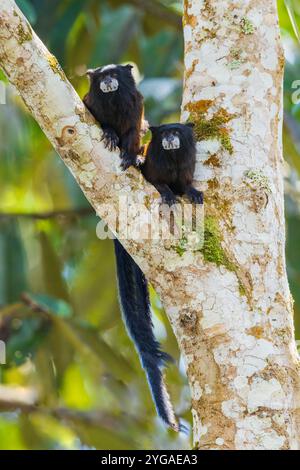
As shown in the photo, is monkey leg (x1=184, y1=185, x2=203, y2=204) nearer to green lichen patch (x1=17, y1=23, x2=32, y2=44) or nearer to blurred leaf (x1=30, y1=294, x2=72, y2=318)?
green lichen patch (x1=17, y1=23, x2=32, y2=44)

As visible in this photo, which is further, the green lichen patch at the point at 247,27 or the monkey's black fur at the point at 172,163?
the green lichen patch at the point at 247,27

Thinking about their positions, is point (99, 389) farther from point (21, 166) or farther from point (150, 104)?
point (150, 104)

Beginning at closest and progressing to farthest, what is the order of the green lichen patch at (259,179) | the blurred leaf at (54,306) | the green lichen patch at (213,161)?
the green lichen patch at (259,179) < the green lichen patch at (213,161) < the blurred leaf at (54,306)

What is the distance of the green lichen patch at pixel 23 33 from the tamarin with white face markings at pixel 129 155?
0.61m

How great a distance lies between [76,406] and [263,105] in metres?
5.96

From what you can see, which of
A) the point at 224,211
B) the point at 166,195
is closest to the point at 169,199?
the point at 166,195

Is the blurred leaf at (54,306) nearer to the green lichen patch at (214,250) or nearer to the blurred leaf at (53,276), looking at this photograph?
the blurred leaf at (53,276)

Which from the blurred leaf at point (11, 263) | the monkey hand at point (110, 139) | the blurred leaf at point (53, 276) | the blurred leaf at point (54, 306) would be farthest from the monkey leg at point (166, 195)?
the blurred leaf at point (53, 276)

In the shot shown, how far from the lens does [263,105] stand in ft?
13.7

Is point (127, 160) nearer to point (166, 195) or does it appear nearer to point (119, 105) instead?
point (166, 195)

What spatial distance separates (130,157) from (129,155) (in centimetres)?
4

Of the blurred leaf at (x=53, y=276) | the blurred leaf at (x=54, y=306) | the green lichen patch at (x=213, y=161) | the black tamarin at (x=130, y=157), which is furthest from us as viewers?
the blurred leaf at (x=53, y=276)

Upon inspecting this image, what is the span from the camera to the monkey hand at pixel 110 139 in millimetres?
3967
